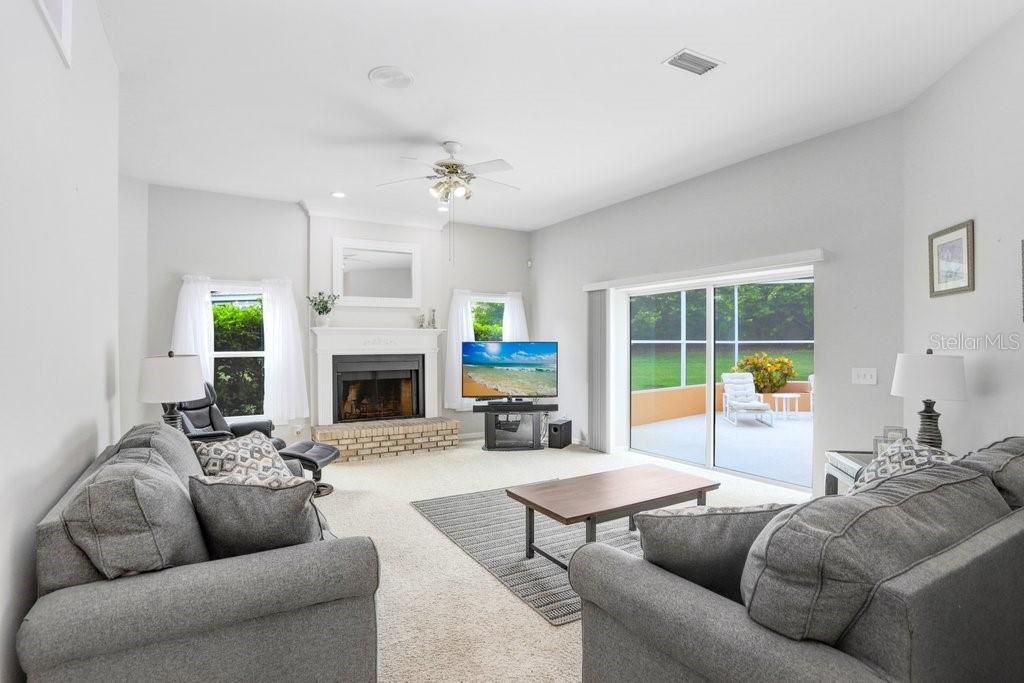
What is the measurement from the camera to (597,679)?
5.17ft

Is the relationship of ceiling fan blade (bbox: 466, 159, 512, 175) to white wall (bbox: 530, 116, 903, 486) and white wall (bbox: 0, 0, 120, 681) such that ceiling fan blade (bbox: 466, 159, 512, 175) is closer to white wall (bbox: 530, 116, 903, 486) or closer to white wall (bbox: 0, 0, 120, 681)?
white wall (bbox: 530, 116, 903, 486)

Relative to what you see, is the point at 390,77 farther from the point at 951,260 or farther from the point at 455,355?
the point at 455,355

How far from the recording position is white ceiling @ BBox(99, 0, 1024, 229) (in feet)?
8.16

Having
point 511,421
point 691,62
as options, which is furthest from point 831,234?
point 511,421

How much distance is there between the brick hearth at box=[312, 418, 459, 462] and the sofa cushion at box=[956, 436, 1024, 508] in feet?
16.0

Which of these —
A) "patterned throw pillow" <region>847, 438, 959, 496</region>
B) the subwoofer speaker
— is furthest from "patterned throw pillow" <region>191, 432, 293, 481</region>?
the subwoofer speaker

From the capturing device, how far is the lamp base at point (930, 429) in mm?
2725

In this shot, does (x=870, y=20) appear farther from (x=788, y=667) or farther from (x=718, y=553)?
(x=788, y=667)

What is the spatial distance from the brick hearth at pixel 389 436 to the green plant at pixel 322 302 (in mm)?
1220

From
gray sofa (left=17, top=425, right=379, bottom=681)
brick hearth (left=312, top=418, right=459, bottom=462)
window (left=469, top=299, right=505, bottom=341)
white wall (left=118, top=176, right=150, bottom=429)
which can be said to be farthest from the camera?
window (left=469, top=299, right=505, bottom=341)

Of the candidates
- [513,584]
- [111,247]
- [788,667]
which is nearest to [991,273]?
[788,667]

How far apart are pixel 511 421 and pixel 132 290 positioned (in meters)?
4.04

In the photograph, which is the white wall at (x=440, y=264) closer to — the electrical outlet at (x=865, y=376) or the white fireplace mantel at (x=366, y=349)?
the white fireplace mantel at (x=366, y=349)

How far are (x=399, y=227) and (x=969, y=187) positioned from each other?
510 cm
